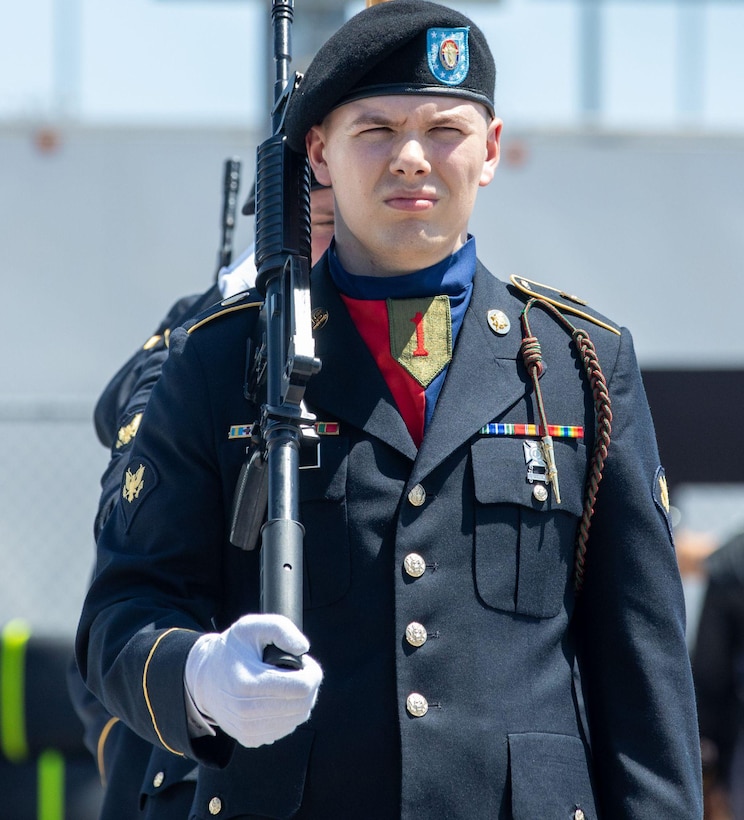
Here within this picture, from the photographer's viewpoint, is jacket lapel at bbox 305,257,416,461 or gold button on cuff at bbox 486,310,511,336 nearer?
jacket lapel at bbox 305,257,416,461

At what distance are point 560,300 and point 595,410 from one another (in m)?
0.26

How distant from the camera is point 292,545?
2.03 meters

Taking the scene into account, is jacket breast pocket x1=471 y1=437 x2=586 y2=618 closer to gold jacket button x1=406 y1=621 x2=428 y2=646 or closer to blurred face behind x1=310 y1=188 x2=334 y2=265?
gold jacket button x1=406 y1=621 x2=428 y2=646

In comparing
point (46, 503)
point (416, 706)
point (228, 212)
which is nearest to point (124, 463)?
point (416, 706)

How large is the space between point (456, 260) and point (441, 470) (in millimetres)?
342

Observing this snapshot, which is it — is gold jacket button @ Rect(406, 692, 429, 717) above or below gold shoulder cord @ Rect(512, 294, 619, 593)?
below

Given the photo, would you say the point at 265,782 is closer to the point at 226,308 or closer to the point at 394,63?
the point at 226,308

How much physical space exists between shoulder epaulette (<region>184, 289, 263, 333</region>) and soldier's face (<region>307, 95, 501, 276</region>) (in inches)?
8.0

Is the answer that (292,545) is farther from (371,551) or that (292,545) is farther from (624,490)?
(624,490)

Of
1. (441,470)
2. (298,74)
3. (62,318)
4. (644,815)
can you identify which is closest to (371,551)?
(441,470)

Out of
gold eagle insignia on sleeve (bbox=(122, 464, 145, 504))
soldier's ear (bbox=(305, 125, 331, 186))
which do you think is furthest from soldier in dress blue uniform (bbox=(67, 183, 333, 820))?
gold eagle insignia on sleeve (bbox=(122, 464, 145, 504))

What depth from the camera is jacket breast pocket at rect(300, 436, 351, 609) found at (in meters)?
2.18

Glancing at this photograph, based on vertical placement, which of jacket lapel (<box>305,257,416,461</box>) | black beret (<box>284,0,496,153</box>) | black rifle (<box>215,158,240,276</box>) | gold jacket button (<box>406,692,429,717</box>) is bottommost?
gold jacket button (<box>406,692,429,717</box>)

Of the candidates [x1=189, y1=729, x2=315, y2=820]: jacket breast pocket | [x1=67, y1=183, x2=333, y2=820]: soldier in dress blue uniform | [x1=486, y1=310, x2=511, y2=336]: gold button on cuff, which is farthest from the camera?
[x1=67, y1=183, x2=333, y2=820]: soldier in dress blue uniform
